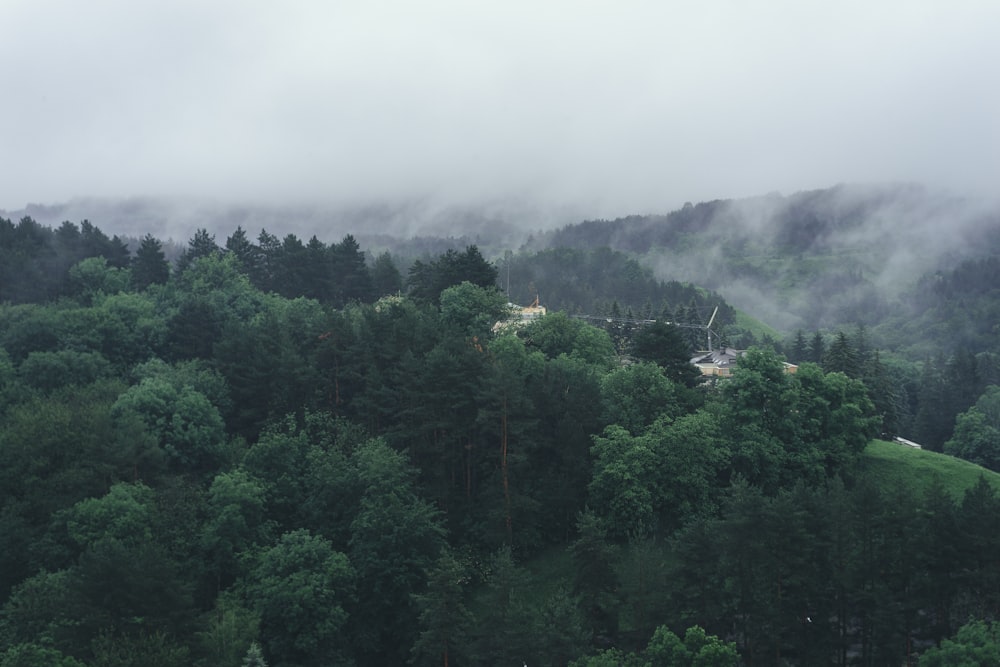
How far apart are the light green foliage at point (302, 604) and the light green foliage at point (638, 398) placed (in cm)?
1810

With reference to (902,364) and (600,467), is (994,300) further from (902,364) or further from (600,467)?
(600,467)

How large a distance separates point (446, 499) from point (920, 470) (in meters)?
29.0

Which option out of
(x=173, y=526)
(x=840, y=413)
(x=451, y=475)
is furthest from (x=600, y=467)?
(x=173, y=526)

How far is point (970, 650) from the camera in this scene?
31844mm

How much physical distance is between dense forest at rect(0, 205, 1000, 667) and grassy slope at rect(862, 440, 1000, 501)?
123cm

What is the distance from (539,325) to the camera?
223 feet

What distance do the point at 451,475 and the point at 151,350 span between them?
29.2 meters

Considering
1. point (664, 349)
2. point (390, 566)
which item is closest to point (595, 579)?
point (390, 566)

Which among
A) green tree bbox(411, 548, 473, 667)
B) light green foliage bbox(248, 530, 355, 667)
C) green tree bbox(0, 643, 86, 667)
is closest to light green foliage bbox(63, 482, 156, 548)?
light green foliage bbox(248, 530, 355, 667)

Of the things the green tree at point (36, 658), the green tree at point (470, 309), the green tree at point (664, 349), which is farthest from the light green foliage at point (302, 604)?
the green tree at point (664, 349)

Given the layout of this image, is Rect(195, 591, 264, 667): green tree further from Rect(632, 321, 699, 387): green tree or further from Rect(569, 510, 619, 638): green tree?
Rect(632, 321, 699, 387): green tree

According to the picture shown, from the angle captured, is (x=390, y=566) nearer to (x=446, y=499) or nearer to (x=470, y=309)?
(x=446, y=499)

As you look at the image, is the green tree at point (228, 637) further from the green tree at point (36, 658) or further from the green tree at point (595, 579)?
the green tree at point (595, 579)

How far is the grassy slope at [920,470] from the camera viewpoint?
55688 mm
